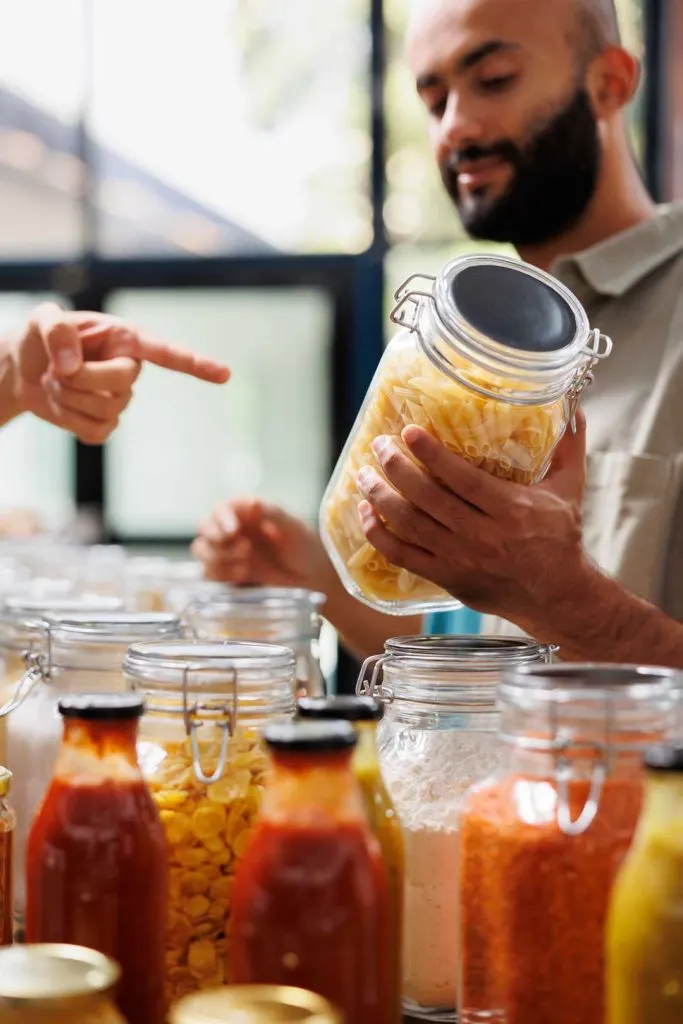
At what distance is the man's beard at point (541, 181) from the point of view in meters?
1.60

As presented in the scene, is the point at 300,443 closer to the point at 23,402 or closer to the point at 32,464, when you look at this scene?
the point at 32,464

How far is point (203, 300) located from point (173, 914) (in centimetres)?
372

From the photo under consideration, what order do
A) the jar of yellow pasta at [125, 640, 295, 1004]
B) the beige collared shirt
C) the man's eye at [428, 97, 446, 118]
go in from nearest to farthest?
the jar of yellow pasta at [125, 640, 295, 1004]
the beige collared shirt
the man's eye at [428, 97, 446, 118]

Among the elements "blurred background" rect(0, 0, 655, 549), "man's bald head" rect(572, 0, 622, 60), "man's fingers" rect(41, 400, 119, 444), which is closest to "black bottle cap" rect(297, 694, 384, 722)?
"man's fingers" rect(41, 400, 119, 444)

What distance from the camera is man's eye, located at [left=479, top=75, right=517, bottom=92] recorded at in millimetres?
1560

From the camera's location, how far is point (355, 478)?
3.27 feet

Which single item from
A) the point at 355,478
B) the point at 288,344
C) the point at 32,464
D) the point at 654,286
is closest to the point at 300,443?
the point at 288,344

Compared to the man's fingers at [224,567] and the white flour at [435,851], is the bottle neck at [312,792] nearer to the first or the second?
the white flour at [435,851]

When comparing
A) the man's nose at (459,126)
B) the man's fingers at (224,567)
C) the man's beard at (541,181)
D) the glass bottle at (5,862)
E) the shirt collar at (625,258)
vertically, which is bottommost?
the glass bottle at (5,862)

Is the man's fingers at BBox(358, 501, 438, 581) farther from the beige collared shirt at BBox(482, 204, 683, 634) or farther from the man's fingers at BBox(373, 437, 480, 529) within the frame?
the beige collared shirt at BBox(482, 204, 683, 634)

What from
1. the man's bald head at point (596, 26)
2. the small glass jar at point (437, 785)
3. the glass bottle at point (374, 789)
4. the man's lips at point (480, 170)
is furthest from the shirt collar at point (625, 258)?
the glass bottle at point (374, 789)

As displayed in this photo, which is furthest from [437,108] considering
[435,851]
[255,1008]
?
[255,1008]

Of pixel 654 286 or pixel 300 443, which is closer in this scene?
pixel 654 286

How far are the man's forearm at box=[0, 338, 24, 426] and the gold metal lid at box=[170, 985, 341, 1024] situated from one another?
971mm
